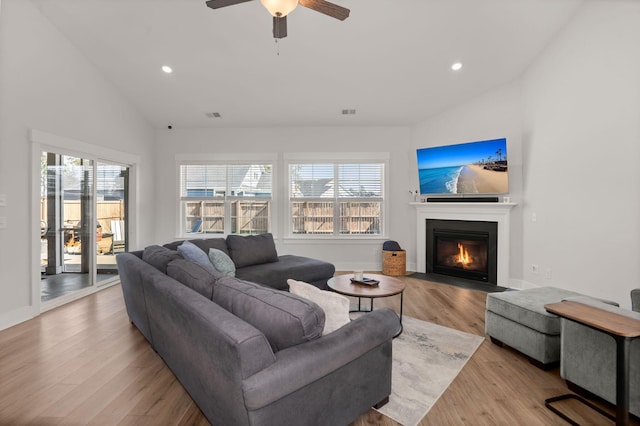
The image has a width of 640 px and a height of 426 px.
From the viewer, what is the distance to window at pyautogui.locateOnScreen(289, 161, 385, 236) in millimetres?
6090

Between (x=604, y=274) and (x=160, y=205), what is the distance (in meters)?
6.86

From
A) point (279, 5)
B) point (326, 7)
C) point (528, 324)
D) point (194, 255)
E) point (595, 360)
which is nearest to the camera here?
point (595, 360)

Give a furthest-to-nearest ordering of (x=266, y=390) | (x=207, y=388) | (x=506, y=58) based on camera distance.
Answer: (x=506, y=58) < (x=207, y=388) < (x=266, y=390)

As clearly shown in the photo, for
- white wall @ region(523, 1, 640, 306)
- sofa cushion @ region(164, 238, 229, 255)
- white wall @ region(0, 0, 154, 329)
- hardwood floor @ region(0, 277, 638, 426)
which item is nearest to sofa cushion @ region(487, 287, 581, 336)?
hardwood floor @ region(0, 277, 638, 426)

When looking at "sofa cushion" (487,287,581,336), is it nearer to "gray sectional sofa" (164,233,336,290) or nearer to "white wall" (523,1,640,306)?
"white wall" (523,1,640,306)

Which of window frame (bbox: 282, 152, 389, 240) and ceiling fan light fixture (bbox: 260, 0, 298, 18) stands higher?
ceiling fan light fixture (bbox: 260, 0, 298, 18)

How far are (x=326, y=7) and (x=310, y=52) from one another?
1.90m

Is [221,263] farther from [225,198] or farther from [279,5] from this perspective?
[225,198]

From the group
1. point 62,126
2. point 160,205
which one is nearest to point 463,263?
point 160,205

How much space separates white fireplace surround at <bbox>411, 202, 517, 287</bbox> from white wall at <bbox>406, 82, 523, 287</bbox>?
0.09 metres

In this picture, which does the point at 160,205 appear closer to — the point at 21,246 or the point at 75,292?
the point at 75,292

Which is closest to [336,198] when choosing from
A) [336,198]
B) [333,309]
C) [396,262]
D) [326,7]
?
[336,198]

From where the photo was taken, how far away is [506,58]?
426 centimetres

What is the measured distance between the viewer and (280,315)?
1.52 metres
